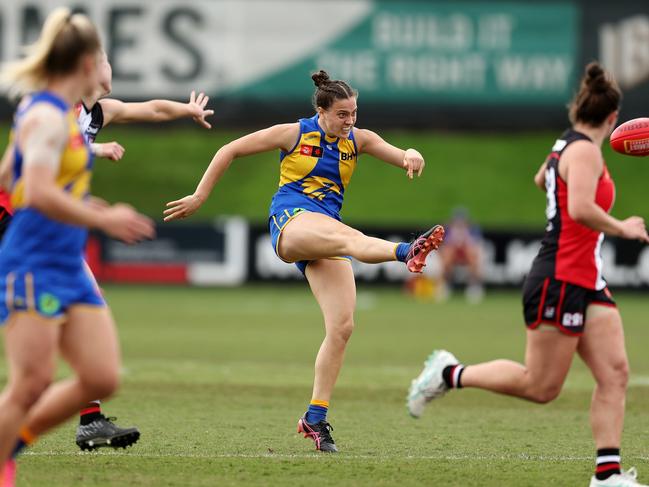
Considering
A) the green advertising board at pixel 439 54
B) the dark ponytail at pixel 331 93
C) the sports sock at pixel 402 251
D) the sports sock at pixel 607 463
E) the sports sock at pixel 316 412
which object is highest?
the green advertising board at pixel 439 54

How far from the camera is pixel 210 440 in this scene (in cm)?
831

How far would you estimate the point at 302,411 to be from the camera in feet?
33.0

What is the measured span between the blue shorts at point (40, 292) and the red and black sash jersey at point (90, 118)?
8.41 feet

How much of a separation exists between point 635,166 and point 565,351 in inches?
1211

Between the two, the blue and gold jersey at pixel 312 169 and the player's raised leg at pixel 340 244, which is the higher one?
the blue and gold jersey at pixel 312 169

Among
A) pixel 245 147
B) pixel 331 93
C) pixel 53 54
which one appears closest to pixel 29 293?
pixel 53 54

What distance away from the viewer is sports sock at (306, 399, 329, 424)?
8164 mm

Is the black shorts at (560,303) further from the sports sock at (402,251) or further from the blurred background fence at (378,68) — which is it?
the blurred background fence at (378,68)

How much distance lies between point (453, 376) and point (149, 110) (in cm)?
297

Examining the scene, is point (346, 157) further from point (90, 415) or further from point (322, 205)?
point (90, 415)

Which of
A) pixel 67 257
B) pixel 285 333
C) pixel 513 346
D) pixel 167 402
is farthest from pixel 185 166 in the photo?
pixel 67 257

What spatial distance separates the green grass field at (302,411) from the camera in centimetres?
705

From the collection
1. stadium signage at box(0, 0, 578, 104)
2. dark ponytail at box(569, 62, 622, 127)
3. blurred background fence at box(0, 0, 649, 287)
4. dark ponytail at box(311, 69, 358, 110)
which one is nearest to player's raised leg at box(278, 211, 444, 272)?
dark ponytail at box(311, 69, 358, 110)

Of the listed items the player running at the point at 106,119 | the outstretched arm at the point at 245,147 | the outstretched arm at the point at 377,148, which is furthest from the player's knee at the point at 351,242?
the player running at the point at 106,119
